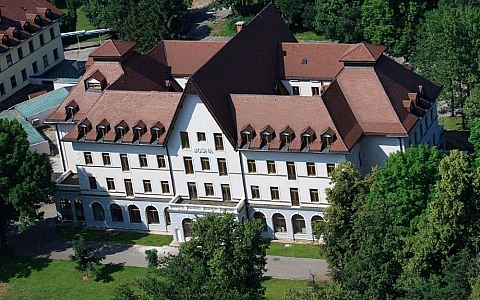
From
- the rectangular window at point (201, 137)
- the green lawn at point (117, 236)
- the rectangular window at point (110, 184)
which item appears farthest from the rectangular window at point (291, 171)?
the rectangular window at point (110, 184)

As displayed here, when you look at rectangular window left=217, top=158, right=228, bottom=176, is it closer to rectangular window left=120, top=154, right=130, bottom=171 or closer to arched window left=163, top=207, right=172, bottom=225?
arched window left=163, top=207, right=172, bottom=225

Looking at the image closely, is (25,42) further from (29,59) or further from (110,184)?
(110,184)

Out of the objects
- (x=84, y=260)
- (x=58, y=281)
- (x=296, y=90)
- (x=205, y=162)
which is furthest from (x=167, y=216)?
(x=296, y=90)

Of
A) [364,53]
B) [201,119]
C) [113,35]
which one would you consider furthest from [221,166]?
[113,35]

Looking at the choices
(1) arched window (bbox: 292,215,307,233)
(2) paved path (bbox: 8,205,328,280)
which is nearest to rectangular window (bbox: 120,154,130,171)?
(2) paved path (bbox: 8,205,328,280)

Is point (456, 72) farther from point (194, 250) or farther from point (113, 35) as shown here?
point (113, 35)

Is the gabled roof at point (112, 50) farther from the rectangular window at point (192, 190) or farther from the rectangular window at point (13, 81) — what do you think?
the rectangular window at point (13, 81)

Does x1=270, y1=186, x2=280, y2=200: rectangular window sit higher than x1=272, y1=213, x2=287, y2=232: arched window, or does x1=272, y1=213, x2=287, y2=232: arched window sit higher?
x1=270, y1=186, x2=280, y2=200: rectangular window
